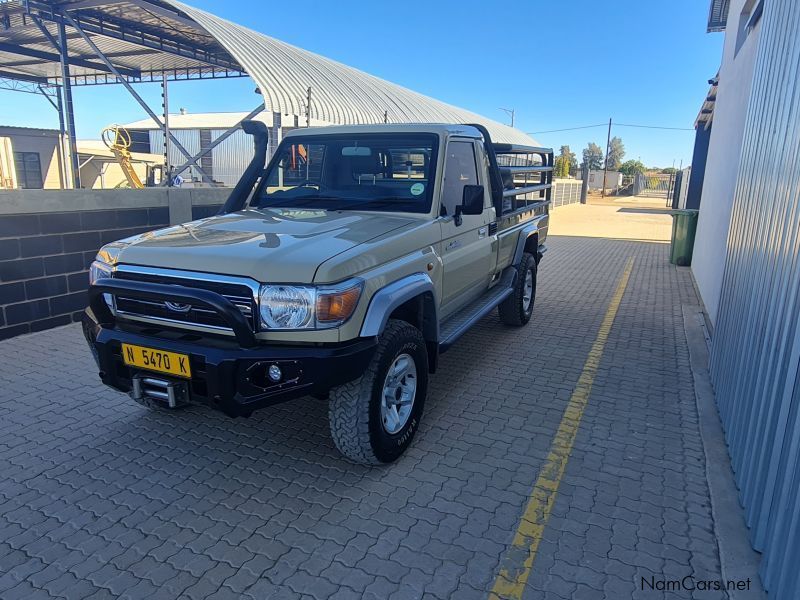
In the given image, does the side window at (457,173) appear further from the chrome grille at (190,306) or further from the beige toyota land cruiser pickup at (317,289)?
the chrome grille at (190,306)

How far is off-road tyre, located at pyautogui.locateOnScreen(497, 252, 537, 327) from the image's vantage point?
6.39m

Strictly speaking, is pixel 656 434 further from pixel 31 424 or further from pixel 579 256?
pixel 579 256

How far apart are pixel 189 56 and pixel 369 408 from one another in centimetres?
2147

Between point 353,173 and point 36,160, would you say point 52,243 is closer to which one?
point 353,173

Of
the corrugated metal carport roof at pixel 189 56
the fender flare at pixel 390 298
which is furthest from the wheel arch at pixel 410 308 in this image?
the corrugated metal carport roof at pixel 189 56

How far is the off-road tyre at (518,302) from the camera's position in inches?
252

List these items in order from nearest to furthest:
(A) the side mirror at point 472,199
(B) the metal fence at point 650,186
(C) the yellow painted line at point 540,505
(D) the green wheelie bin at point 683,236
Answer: (C) the yellow painted line at point 540,505 → (A) the side mirror at point 472,199 → (D) the green wheelie bin at point 683,236 → (B) the metal fence at point 650,186

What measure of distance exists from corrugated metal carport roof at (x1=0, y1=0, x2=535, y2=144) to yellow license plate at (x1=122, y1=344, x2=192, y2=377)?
1150 centimetres

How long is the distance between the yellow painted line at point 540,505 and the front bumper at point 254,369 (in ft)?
4.16

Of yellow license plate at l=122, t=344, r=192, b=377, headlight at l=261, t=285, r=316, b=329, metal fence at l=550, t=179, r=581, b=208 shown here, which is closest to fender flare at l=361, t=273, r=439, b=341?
headlight at l=261, t=285, r=316, b=329

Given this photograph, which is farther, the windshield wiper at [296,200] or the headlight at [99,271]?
the windshield wiper at [296,200]

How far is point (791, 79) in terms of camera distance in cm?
308

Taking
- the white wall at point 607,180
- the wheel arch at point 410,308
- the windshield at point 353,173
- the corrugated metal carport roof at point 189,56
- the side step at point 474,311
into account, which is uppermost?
the corrugated metal carport roof at point 189,56

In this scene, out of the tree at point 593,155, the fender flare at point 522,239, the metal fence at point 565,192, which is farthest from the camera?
the tree at point 593,155
